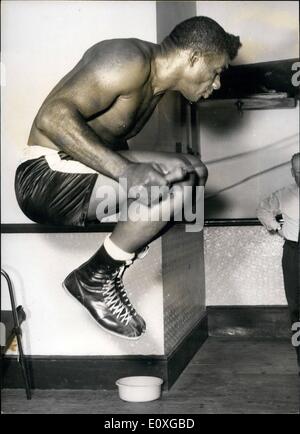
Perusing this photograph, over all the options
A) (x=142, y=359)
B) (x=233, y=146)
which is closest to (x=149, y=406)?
(x=142, y=359)

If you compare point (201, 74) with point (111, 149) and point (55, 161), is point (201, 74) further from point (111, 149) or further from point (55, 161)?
point (55, 161)

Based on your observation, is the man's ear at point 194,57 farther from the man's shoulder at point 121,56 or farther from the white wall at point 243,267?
the white wall at point 243,267

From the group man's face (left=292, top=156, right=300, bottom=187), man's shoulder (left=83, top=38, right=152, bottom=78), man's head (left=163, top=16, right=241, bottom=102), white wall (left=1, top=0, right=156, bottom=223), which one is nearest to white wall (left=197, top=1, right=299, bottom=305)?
man's face (left=292, top=156, right=300, bottom=187)

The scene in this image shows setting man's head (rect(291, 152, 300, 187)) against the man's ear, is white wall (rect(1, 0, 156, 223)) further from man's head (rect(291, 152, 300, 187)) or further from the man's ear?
the man's ear

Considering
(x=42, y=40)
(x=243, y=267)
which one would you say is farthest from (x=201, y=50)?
(x=243, y=267)

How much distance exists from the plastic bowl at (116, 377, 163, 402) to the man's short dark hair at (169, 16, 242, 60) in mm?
1934

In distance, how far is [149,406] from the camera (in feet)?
10.4

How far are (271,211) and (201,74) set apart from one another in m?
2.52

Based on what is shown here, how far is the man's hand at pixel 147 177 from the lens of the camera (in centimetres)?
155

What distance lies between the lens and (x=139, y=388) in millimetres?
3154

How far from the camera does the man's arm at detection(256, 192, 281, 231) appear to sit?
4219 mm

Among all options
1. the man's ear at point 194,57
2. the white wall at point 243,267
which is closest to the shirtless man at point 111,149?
the man's ear at point 194,57

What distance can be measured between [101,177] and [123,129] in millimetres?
239
